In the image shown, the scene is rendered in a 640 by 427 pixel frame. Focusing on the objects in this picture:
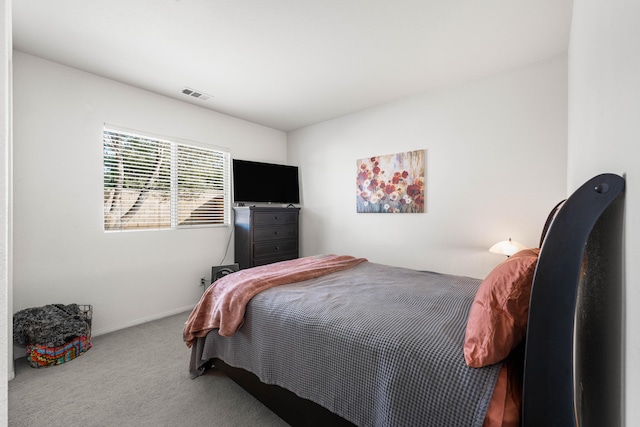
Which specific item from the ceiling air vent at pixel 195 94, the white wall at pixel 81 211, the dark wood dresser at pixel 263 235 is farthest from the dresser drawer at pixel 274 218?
the ceiling air vent at pixel 195 94

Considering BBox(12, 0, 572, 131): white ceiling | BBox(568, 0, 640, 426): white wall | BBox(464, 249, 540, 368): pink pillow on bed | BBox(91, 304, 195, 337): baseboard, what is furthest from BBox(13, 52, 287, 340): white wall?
BBox(568, 0, 640, 426): white wall

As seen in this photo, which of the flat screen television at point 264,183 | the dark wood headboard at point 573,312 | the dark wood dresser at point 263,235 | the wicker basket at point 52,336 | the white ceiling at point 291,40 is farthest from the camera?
the flat screen television at point 264,183

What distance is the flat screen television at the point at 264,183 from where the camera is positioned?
Result: 4047 millimetres

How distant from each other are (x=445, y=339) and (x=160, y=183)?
3.44m

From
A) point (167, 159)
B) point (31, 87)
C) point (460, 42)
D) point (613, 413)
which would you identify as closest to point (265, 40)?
point (460, 42)

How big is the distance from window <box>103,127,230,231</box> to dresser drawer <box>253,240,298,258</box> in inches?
26.2

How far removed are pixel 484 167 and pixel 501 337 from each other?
241 cm

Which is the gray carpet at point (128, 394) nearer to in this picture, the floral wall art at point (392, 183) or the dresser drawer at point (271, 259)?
the dresser drawer at point (271, 259)

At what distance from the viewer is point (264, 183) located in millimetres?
4320

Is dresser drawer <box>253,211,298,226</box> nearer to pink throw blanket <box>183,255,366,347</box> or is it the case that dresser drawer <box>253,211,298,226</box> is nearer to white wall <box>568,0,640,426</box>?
pink throw blanket <box>183,255,366,347</box>

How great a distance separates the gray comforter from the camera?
3.32ft

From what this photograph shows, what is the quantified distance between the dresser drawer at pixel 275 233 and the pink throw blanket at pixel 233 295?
4.73 feet

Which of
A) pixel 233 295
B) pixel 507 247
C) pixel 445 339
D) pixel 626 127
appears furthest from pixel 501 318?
pixel 507 247

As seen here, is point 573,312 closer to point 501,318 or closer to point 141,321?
point 501,318
